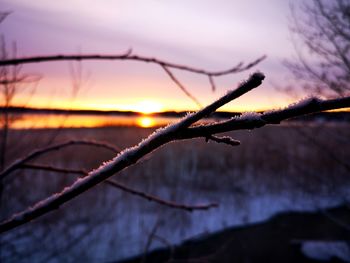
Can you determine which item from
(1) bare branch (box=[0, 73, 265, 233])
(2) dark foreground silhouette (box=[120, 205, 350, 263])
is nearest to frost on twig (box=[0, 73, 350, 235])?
(1) bare branch (box=[0, 73, 265, 233])

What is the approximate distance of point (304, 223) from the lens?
14.1 metres

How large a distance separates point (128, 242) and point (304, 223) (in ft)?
20.4

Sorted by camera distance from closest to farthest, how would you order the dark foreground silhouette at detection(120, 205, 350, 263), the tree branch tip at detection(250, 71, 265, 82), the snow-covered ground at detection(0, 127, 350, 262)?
the tree branch tip at detection(250, 71, 265, 82) < the snow-covered ground at detection(0, 127, 350, 262) < the dark foreground silhouette at detection(120, 205, 350, 263)

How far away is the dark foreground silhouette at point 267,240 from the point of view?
1088cm

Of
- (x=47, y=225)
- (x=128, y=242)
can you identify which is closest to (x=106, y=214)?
(x=128, y=242)

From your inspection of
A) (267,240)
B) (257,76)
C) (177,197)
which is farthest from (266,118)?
(267,240)

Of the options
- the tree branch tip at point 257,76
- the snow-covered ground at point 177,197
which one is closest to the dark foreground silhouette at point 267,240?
the snow-covered ground at point 177,197

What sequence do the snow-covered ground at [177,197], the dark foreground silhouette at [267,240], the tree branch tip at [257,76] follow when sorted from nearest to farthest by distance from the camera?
the tree branch tip at [257,76] → the snow-covered ground at [177,197] → the dark foreground silhouette at [267,240]

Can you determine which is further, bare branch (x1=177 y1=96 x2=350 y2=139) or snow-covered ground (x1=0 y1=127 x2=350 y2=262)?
snow-covered ground (x1=0 y1=127 x2=350 y2=262)

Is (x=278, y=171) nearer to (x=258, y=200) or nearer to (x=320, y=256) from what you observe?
(x=258, y=200)

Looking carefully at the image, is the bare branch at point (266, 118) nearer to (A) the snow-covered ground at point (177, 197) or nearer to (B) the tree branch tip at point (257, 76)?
(B) the tree branch tip at point (257, 76)

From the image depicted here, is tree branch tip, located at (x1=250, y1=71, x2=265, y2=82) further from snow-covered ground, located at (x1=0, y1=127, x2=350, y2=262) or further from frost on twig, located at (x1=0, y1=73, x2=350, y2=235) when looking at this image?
snow-covered ground, located at (x1=0, y1=127, x2=350, y2=262)

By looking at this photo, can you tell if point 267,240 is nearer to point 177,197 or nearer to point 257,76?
point 177,197

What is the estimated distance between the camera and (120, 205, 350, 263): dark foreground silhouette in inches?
428
